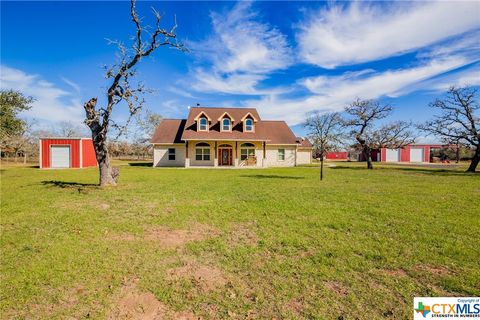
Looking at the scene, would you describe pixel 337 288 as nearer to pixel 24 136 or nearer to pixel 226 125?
pixel 226 125

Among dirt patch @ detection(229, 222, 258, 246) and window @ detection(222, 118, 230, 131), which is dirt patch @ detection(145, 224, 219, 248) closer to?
dirt patch @ detection(229, 222, 258, 246)

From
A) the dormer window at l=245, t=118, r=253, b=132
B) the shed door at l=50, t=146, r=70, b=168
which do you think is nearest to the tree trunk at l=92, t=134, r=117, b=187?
the shed door at l=50, t=146, r=70, b=168

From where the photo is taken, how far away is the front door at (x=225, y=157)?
93.7 ft

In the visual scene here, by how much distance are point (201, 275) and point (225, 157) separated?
24908 millimetres

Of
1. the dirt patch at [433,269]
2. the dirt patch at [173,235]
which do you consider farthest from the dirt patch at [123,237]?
the dirt patch at [433,269]

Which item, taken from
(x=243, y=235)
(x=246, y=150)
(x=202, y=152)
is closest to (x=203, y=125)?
(x=202, y=152)

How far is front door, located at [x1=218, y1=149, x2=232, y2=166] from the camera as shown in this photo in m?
28.6

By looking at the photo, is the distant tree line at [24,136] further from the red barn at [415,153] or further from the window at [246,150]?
the red barn at [415,153]

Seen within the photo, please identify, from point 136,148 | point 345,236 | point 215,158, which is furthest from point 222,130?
point 136,148

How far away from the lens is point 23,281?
3.61 metres

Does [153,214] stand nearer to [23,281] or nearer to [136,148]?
[23,281]

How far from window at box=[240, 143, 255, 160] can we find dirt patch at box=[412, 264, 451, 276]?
81.2 feet

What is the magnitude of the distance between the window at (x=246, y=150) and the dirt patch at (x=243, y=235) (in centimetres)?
2247

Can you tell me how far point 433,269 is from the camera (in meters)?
4.01
